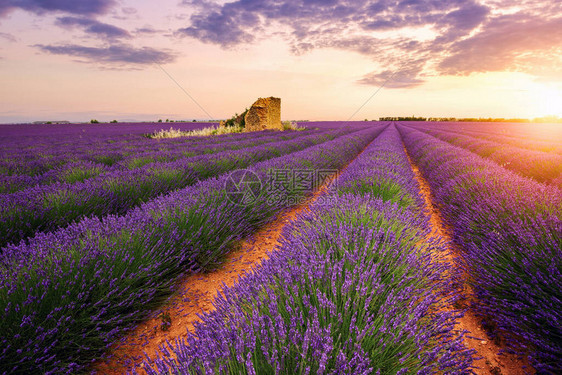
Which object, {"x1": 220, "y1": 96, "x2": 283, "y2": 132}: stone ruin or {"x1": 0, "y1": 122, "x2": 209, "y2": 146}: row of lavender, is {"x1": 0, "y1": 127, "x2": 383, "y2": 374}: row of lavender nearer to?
{"x1": 0, "y1": 122, "x2": 209, "y2": 146}: row of lavender

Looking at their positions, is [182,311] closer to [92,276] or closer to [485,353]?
[92,276]

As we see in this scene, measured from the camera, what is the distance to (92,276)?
1.75 meters

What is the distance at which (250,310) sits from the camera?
4.16 feet

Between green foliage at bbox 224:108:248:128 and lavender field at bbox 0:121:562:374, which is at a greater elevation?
green foliage at bbox 224:108:248:128

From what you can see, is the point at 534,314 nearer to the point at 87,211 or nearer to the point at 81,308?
the point at 81,308

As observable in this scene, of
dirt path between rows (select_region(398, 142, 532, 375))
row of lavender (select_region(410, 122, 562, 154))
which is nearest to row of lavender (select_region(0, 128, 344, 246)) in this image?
dirt path between rows (select_region(398, 142, 532, 375))

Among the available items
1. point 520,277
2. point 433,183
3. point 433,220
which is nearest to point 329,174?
point 433,183

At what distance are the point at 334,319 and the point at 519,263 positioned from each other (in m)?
1.65

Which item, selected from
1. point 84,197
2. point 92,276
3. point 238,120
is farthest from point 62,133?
point 92,276

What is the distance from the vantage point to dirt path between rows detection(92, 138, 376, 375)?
163 centimetres

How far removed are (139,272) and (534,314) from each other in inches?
102

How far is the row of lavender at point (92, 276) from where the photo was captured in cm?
135

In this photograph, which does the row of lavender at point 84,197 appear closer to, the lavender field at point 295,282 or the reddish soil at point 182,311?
the lavender field at point 295,282

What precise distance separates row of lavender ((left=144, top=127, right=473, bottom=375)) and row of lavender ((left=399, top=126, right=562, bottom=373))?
37 centimetres
